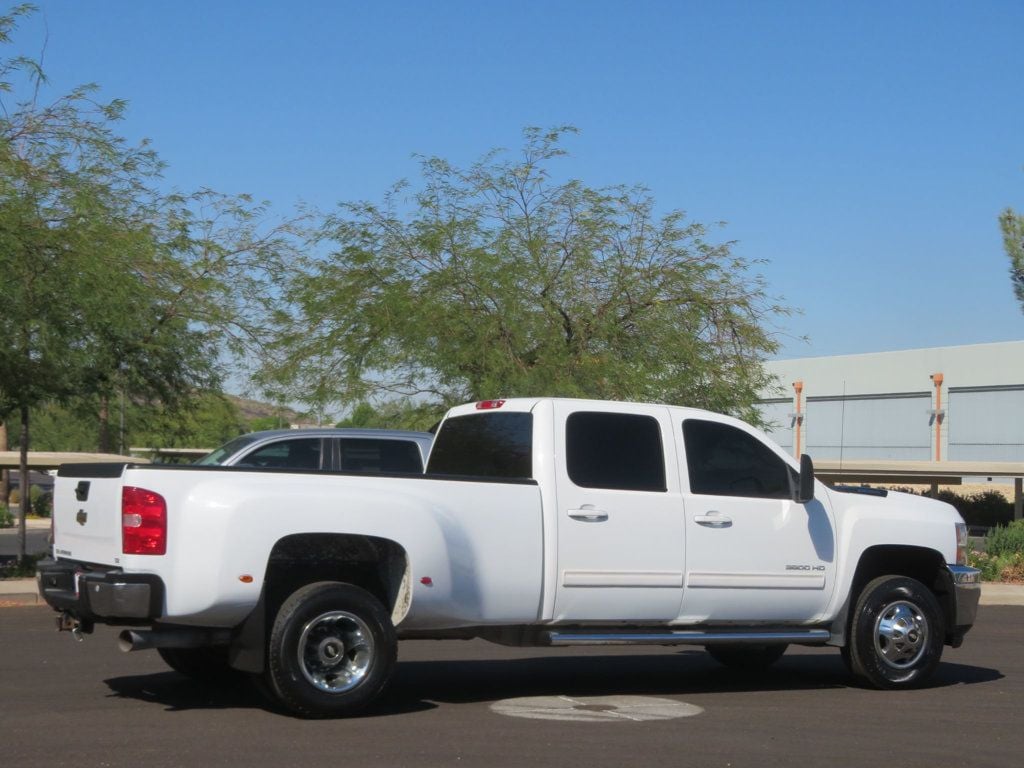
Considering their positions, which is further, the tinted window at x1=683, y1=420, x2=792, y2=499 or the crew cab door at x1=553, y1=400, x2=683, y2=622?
the tinted window at x1=683, y1=420, x2=792, y2=499

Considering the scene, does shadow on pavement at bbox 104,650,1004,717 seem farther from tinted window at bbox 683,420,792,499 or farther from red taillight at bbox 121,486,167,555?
tinted window at bbox 683,420,792,499

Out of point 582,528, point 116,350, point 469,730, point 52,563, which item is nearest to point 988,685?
point 582,528

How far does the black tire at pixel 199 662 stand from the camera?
387 inches

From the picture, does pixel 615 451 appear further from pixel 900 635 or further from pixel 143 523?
pixel 143 523

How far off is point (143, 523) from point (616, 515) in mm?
3150

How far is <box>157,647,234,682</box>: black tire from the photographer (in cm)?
984

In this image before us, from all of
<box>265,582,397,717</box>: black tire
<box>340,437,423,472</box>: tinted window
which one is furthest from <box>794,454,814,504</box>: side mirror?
<box>340,437,423,472</box>: tinted window

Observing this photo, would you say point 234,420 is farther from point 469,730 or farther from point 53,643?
point 469,730

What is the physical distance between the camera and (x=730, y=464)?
401 inches

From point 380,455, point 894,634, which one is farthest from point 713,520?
point 380,455

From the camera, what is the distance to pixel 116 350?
2239 cm

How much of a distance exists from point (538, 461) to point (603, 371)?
14.7 m

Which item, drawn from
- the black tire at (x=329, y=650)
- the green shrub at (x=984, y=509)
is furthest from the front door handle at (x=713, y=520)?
the green shrub at (x=984, y=509)

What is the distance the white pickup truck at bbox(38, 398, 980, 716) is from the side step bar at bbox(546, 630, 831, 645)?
0.02 meters
